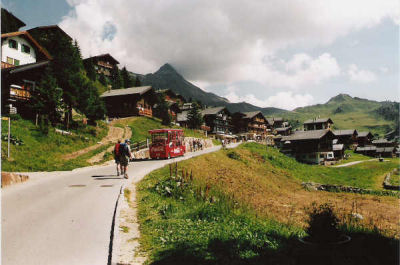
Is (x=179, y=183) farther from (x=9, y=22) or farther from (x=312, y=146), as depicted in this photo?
(x=9, y=22)

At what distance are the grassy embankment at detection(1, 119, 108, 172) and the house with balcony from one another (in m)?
4.80

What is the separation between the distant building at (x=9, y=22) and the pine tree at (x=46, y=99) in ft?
106

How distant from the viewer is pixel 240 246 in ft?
19.5

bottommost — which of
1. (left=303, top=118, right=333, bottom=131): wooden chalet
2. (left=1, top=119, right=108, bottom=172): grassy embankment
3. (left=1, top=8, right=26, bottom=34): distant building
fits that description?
(left=1, top=119, right=108, bottom=172): grassy embankment

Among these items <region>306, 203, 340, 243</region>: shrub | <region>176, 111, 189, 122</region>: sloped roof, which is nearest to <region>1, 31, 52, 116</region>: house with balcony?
<region>306, 203, 340, 243</region>: shrub

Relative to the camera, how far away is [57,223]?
7.81 metres

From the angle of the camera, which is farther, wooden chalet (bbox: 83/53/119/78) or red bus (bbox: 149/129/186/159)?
wooden chalet (bbox: 83/53/119/78)

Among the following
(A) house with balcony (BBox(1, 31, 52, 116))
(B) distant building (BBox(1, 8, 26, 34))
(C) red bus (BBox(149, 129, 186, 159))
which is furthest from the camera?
(B) distant building (BBox(1, 8, 26, 34))

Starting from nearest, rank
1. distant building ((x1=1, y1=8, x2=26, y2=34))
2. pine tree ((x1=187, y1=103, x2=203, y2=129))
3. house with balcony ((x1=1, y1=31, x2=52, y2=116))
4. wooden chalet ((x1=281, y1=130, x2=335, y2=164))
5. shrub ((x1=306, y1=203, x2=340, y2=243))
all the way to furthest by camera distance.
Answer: shrub ((x1=306, y1=203, x2=340, y2=243)) < house with balcony ((x1=1, y1=31, x2=52, y2=116)) < distant building ((x1=1, y1=8, x2=26, y2=34)) < wooden chalet ((x1=281, y1=130, x2=335, y2=164)) < pine tree ((x1=187, y1=103, x2=203, y2=129))

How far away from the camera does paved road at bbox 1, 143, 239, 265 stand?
5.72 meters

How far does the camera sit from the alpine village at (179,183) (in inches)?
224

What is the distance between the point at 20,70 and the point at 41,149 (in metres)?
16.0

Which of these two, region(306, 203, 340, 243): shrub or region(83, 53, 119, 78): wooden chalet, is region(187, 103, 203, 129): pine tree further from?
region(306, 203, 340, 243): shrub

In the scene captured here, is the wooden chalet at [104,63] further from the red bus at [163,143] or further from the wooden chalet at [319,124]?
the wooden chalet at [319,124]
